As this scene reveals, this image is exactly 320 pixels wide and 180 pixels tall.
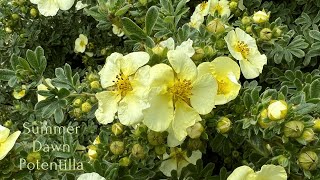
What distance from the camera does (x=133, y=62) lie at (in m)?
1.25

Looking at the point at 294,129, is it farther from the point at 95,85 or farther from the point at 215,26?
the point at 95,85

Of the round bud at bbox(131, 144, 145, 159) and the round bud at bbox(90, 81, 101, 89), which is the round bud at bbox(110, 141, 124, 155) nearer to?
the round bud at bbox(131, 144, 145, 159)

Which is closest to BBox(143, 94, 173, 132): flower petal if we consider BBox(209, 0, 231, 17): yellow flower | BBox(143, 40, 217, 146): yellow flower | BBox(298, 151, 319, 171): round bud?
BBox(143, 40, 217, 146): yellow flower

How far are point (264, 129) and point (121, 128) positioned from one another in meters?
0.37

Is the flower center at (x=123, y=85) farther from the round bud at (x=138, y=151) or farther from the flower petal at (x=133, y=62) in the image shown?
the round bud at (x=138, y=151)

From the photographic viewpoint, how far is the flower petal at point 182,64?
1.18 meters

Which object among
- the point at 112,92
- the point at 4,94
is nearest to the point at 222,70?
the point at 112,92

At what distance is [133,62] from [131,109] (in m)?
0.12

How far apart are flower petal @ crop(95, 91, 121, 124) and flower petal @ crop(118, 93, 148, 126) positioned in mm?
21

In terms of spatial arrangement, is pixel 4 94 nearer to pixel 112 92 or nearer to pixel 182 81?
pixel 112 92

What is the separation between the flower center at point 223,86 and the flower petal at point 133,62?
0.21m

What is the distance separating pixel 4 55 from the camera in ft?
7.63

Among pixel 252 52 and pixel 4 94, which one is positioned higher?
pixel 252 52

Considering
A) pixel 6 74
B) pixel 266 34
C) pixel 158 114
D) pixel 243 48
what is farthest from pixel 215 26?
pixel 6 74
